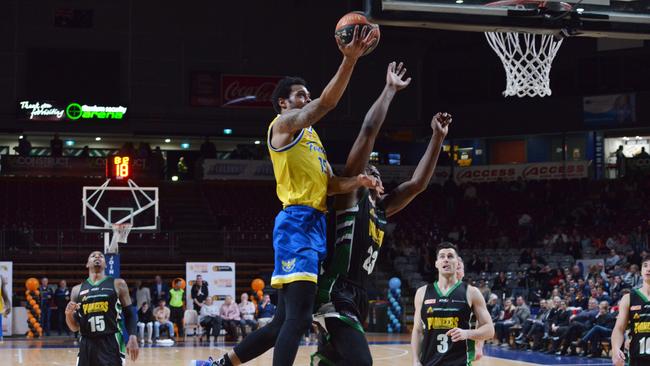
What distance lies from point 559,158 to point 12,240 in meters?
19.4

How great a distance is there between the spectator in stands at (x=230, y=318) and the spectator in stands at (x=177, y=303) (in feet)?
4.23

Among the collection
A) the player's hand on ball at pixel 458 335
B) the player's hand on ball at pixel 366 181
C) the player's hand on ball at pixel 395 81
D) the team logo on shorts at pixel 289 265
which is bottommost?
the player's hand on ball at pixel 458 335

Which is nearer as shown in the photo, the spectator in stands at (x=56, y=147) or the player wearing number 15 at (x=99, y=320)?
the player wearing number 15 at (x=99, y=320)

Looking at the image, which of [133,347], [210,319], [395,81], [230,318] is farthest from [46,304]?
[395,81]

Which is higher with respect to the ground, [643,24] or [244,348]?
[643,24]

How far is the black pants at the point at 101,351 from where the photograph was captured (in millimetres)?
8922

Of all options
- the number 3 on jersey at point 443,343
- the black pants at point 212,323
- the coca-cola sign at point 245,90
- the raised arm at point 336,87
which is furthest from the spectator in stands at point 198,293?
the raised arm at point 336,87

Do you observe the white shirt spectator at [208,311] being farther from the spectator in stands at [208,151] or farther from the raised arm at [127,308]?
the raised arm at [127,308]

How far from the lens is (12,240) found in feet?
90.5

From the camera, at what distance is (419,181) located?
246 inches

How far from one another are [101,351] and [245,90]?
2586 cm

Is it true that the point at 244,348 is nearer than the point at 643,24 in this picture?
Yes

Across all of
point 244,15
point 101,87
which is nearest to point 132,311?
point 101,87

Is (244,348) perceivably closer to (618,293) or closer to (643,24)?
(643,24)
